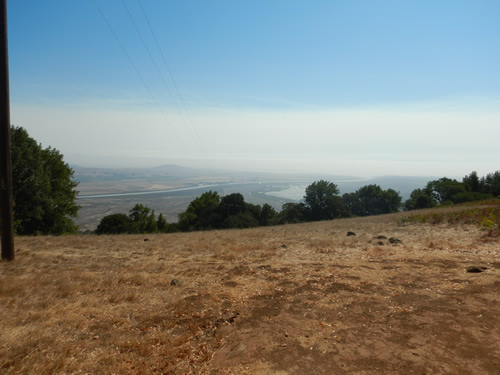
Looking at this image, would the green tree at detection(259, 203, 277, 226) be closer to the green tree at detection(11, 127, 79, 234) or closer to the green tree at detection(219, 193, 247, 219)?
the green tree at detection(219, 193, 247, 219)

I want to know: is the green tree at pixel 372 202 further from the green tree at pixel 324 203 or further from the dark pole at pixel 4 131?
the dark pole at pixel 4 131

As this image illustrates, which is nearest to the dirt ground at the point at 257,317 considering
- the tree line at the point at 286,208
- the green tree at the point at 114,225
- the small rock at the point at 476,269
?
the small rock at the point at 476,269

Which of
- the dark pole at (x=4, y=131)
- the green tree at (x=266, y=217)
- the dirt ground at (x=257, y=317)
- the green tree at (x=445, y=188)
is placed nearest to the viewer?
the dirt ground at (x=257, y=317)

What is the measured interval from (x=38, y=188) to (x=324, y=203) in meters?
57.3

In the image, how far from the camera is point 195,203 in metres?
70.9

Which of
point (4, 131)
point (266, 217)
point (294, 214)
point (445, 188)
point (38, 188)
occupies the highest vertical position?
point (4, 131)

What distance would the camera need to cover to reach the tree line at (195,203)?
81.2 ft

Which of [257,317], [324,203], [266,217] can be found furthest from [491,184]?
[257,317]

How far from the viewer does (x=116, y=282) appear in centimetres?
791

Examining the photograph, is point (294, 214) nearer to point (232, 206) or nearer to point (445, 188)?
point (232, 206)

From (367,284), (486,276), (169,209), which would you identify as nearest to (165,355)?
(367,284)

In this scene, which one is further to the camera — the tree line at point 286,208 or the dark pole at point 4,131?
the tree line at point 286,208

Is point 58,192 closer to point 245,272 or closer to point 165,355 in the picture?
point 245,272

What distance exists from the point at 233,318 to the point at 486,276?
6785 millimetres
